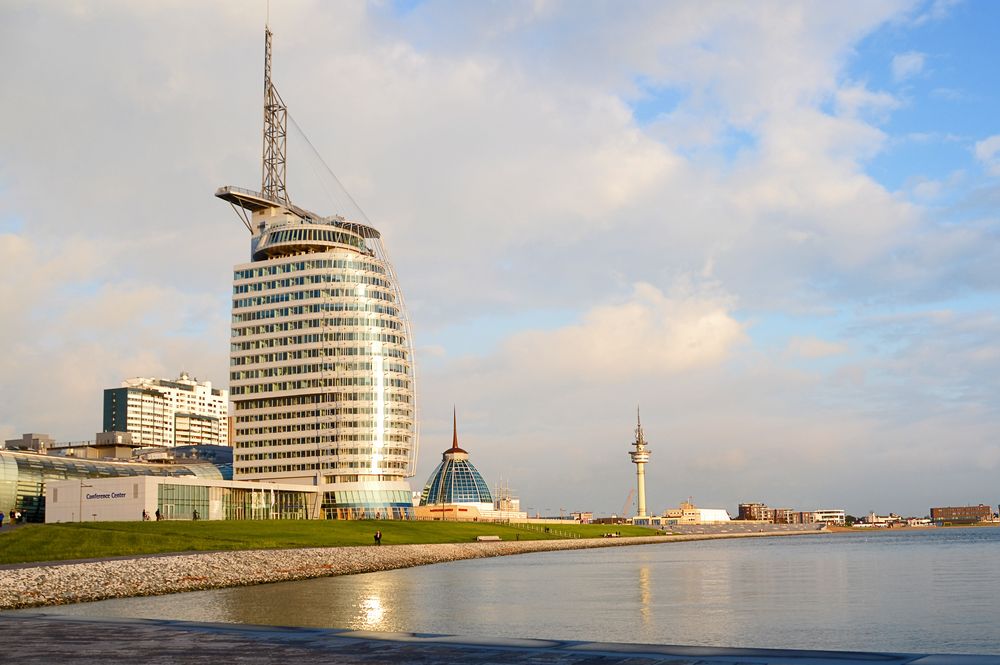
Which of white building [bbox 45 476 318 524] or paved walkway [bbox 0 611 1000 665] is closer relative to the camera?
paved walkway [bbox 0 611 1000 665]

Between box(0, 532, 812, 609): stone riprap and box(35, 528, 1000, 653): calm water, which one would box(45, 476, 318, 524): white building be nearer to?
box(0, 532, 812, 609): stone riprap

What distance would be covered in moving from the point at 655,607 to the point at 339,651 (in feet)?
96.3

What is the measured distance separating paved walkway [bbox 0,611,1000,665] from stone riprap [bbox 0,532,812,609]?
23.8 m

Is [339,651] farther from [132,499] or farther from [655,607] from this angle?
[132,499]

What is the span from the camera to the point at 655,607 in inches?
2167

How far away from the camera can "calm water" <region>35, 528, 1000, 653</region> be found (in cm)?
4153

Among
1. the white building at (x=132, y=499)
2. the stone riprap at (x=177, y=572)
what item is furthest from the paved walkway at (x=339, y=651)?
the white building at (x=132, y=499)

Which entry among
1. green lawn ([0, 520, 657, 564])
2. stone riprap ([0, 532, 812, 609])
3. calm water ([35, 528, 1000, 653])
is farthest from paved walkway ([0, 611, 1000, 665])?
green lawn ([0, 520, 657, 564])

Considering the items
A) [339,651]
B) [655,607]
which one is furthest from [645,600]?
→ [339,651]

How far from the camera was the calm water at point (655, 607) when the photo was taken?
41531 mm

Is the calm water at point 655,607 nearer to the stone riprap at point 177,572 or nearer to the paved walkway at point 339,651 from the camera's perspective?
the stone riprap at point 177,572

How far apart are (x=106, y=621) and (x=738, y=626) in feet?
86.7

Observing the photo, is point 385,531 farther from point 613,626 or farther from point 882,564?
point 613,626

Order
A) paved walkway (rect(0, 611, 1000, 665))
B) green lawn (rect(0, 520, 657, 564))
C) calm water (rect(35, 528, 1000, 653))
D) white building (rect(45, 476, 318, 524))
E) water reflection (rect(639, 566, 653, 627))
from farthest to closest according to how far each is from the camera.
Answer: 1. white building (rect(45, 476, 318, 524))
2. green lawn (rect(0, 520, 657, 564))
3. water reflection (rect(639, 566, 653, 627))
4. calm water (rect(35, 528, 1000, 653))
5. paved walkway (rect(0, 611, 1000, 665))
